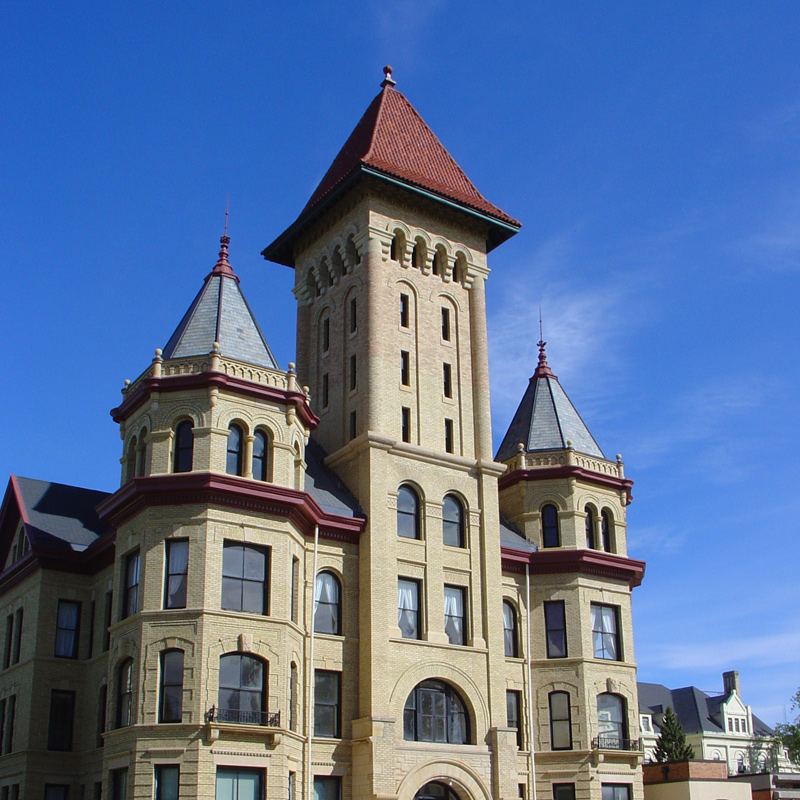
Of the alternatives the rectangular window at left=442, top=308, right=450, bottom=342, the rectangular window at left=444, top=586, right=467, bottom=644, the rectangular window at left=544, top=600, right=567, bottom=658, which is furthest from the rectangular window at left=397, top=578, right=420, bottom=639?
the rectangular window at left=442, top=308, right=450, bottom=342

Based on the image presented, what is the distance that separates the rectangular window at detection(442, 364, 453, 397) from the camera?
4325 cm

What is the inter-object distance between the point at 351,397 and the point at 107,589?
1175cm

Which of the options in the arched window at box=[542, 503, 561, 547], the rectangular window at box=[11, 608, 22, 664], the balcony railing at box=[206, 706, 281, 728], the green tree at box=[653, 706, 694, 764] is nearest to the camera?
the balcony railing at box=[206, 706, 281, 728]

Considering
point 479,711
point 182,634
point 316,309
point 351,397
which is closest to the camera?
point 182,634

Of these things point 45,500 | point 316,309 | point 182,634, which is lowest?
point 182,634

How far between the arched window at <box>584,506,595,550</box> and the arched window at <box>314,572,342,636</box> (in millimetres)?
12349

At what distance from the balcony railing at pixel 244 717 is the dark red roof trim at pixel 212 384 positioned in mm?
10120

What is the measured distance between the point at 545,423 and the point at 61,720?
23.4 metres

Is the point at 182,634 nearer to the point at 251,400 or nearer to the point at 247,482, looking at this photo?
the point at 247,482

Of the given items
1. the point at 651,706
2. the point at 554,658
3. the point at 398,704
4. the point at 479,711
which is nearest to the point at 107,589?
the point at 398,704

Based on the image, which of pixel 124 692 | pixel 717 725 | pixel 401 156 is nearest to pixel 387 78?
pixel 401 156

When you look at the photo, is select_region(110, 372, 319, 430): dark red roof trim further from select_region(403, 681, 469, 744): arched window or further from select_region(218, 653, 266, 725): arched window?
select_region(403, 681, 469, 744): arched window

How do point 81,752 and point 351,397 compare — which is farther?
point 351,397

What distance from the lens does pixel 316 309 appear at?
46875mm
